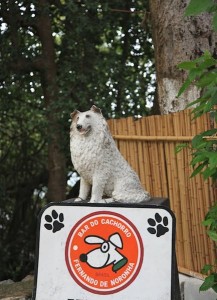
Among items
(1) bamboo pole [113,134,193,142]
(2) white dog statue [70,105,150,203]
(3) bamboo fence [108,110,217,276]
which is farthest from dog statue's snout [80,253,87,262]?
(1) bamboo pole [113,134,193,142]

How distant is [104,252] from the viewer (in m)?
3.79

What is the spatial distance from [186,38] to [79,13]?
206cm

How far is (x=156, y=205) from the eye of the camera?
12.3ft

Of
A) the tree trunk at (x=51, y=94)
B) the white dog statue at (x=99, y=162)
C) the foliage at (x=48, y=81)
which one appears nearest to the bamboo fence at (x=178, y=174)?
the white dog statue at (x=99, y=162)

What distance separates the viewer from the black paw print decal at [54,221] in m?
3.89

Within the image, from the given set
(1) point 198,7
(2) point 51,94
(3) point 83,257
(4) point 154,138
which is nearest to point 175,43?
(4) point 154,138

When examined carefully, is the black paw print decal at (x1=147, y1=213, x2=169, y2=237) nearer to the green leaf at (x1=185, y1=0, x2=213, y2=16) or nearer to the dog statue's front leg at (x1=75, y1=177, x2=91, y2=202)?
the dog statue's front leg at (x1=75, y1=177, x2=91, y2=202)

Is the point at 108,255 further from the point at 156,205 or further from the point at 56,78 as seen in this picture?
the point at 56,78

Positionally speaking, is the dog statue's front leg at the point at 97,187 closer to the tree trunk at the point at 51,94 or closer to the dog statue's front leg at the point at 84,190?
the dog statue's front leg at the point at 84,190

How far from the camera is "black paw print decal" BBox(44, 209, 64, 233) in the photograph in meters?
3.89

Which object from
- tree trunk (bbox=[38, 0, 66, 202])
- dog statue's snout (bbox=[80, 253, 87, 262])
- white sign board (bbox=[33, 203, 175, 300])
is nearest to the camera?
white sign board (bbox=[33, 203, 175, 300])

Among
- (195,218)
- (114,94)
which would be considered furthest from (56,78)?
(195,218)

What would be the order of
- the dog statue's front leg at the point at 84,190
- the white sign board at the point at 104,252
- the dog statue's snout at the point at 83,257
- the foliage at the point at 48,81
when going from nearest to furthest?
the white sign board at the point at 104,252 < the dog statue's snout at the point at 83,257 < the dog statue's front leg at the point at 84,190 < the foliage at the point at 48,81

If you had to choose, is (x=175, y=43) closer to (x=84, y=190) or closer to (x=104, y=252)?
(x=84, y=190)
